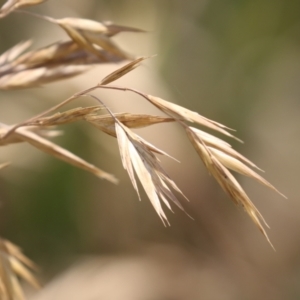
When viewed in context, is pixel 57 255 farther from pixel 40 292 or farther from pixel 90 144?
pixel 90 144

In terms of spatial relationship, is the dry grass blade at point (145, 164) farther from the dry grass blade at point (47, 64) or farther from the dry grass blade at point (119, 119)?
the dry grass blade at point (47, 64)

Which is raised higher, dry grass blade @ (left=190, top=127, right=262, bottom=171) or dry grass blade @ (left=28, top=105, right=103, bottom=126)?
dry grass blade @ (left=28, top=105, right=103, bottom=126)

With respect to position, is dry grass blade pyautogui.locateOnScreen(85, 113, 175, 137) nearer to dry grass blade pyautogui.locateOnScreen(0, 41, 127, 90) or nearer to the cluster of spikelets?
the cluster of spikelets

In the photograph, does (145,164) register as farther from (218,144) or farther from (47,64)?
(47,64)

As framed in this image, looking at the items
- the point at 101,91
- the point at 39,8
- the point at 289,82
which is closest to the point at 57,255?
the point at 101,91

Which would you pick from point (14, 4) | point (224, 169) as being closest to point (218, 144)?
point (224, 169)

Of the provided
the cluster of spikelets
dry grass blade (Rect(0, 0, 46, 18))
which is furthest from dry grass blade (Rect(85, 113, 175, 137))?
dry grass blade (Rect(0, 0, 46, 18))

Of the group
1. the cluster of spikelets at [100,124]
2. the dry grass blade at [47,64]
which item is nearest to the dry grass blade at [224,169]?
the cluster of spikelets at [100,124]

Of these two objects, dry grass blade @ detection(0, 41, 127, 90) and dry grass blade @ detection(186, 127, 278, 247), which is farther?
dry grass blade @ detection(0, 41, 127, 90)
